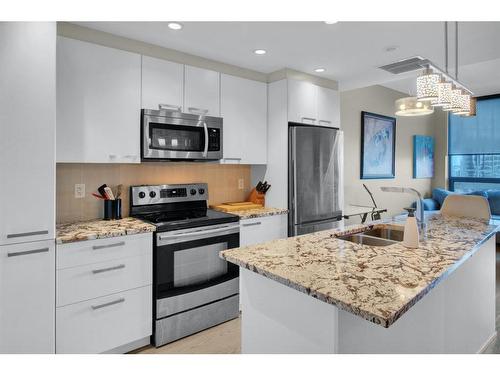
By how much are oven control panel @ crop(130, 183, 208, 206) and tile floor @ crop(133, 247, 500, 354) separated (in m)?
1.13

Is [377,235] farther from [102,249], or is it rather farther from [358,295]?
[102,249]

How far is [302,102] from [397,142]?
2976 mm

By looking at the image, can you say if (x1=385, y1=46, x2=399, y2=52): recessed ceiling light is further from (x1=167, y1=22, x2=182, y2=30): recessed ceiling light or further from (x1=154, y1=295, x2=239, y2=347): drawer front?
(x1=154, y1=295, x2=239, y2=347): drawer front

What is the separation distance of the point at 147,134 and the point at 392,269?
6.45ft

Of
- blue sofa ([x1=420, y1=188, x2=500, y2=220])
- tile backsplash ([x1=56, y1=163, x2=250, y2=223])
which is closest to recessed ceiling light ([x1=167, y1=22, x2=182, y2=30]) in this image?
tile backsplash ([x1=56, y1=163, x2=250, y2=223])

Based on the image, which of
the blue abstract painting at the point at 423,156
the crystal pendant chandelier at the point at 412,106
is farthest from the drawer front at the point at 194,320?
the blue abstract painting at the point at 423,156

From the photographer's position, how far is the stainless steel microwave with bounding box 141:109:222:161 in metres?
2.54

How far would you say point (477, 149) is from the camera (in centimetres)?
588

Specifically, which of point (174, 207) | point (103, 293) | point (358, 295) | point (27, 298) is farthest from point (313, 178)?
point (27, 298)

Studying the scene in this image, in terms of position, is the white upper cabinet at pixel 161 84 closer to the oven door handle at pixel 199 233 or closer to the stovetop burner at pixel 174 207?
the stovetop burner at pixel 174 207

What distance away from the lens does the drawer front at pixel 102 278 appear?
1986 mm

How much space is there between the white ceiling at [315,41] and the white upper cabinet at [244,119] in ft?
0.68

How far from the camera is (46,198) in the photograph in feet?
6.18

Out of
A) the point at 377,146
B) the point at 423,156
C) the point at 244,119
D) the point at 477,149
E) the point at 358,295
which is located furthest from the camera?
the point at 423,156
